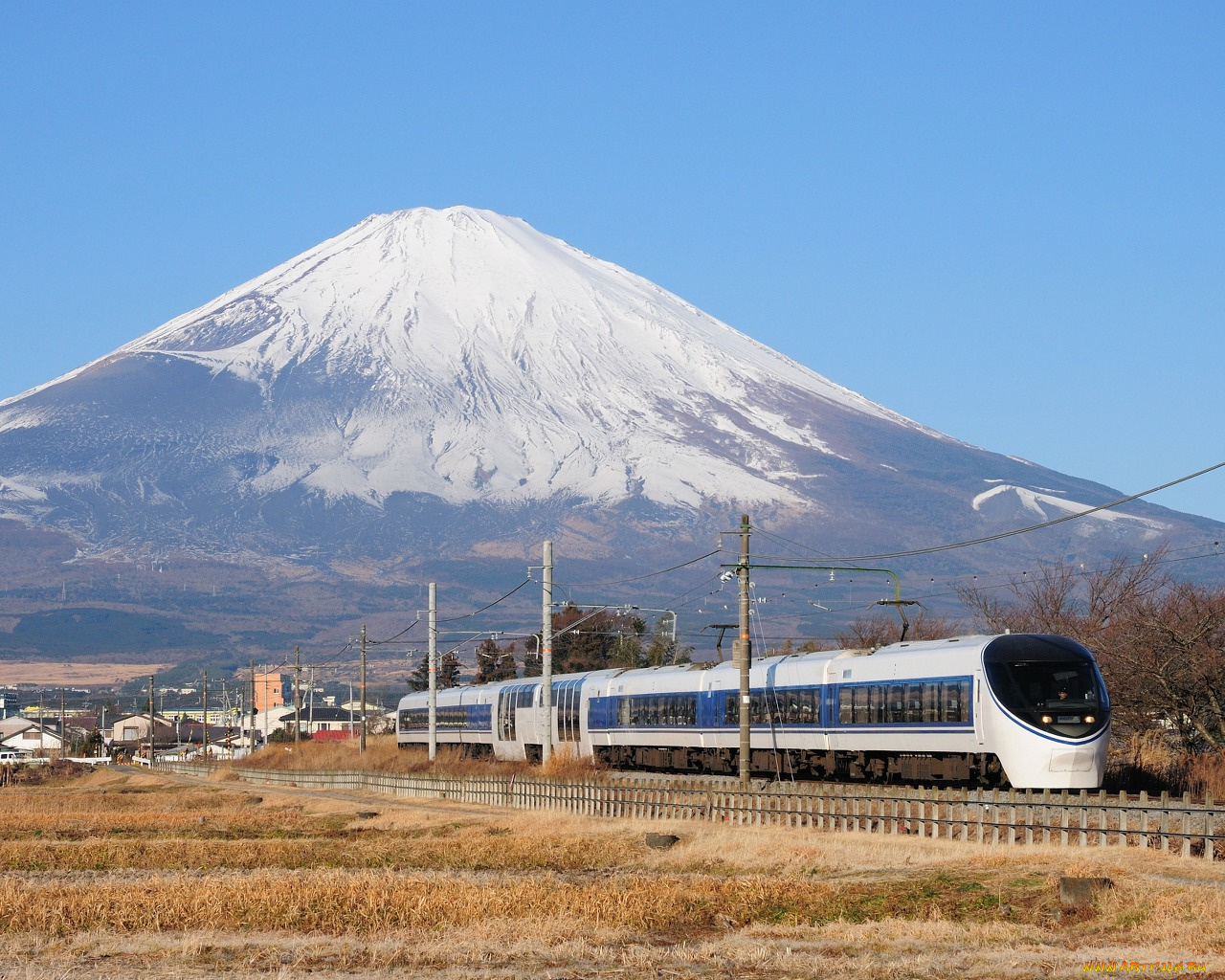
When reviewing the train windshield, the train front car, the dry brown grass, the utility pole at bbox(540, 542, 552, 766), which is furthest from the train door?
the utility pole at bbox(540, 542, 552, 766)

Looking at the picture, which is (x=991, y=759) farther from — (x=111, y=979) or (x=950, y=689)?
(x=111, y=979)

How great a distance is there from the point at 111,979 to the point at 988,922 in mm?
10472

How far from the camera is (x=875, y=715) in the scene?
144 ft

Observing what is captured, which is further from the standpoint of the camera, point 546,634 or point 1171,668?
point 546,634

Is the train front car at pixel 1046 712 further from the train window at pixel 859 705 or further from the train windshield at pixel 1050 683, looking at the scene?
the train window at pixel 859 705

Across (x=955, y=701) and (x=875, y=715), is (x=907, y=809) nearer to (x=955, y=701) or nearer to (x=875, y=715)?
(x=955, y=701)

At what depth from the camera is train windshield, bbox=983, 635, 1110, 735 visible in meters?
37.8

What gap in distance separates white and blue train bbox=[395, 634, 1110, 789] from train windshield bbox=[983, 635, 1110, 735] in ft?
0.09

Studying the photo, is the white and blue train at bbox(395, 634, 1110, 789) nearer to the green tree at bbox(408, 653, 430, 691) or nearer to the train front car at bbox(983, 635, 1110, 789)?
the train front car at bbox(983, 635, 1110, 789)

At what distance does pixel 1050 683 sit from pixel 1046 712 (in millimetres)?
674

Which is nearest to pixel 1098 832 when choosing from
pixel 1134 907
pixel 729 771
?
pixel 1134 907

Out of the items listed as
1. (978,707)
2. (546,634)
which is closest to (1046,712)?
(978,707)

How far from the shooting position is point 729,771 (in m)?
52.8

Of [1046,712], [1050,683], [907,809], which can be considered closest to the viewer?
[907,809]
